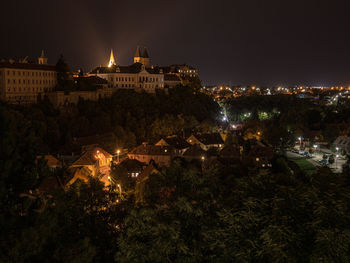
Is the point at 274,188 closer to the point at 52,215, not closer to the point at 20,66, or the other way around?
the point at 52,215

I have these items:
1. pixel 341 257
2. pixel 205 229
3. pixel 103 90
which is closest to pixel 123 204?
pixel 205 229

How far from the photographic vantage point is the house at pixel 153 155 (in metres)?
40.3

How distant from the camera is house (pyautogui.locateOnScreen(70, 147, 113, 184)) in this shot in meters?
32.8

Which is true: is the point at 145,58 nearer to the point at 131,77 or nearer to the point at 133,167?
the point at 131,77

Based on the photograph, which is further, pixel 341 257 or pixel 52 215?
pixel 52 215

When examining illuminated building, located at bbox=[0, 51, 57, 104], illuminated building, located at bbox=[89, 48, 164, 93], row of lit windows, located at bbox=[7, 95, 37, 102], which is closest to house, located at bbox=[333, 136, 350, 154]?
illuminated building, located at bbox=[89, 48, 164, 93]

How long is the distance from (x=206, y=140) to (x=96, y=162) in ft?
68.2

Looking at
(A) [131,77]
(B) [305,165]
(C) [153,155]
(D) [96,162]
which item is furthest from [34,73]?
(B) [305,165]

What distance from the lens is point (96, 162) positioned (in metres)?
35.7

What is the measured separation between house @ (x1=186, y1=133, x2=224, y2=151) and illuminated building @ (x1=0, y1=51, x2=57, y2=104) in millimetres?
23562

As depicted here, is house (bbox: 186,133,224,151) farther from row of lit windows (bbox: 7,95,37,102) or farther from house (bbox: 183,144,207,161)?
row of lit windows (bbox: 7,95,37,102)

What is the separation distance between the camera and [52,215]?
898cm

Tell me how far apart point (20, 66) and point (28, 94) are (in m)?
4.15

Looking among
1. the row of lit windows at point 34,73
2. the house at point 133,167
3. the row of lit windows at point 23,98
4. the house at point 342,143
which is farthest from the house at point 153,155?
the house at point 342,143
